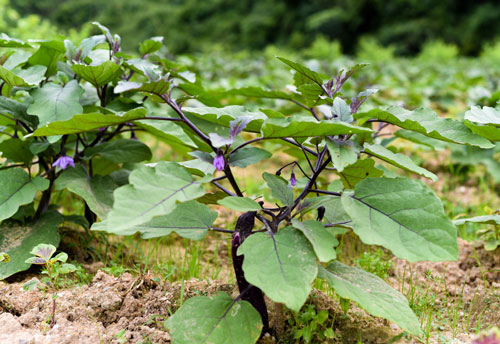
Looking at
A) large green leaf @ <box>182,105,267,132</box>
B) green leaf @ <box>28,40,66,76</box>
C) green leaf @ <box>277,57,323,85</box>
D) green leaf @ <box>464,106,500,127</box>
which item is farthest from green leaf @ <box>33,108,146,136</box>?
green leaf @ <box>464,106,500,127</box>

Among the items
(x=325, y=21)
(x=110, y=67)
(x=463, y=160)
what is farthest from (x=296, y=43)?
(x=110, y=67)

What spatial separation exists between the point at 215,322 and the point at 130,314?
367mm

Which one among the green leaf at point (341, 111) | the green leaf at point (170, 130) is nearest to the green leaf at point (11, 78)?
the green leaf at point (170, 130)

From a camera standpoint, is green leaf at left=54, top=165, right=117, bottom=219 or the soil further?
green leaf at left=54, top=165, right=117, bottom=219

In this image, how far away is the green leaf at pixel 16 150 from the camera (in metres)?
1.71

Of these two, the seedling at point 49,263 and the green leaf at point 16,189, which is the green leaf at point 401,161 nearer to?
the seedling at point 49,263

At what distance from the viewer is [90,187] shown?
171 centimetres

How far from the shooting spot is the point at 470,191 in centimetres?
300

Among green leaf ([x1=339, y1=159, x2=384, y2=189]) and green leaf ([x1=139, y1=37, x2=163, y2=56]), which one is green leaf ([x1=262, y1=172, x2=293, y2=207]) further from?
green leaf ([x1=139, y1=37, x2=163, y2=56])

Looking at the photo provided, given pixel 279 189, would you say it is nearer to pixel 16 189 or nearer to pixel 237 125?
pixel 237 125

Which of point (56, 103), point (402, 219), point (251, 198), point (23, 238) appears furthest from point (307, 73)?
point (23, 238)

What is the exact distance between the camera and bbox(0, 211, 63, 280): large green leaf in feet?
5.04

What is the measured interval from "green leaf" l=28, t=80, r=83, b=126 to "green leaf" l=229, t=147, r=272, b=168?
664 millimetres

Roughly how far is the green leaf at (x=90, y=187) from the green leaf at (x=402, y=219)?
0.96 meters
